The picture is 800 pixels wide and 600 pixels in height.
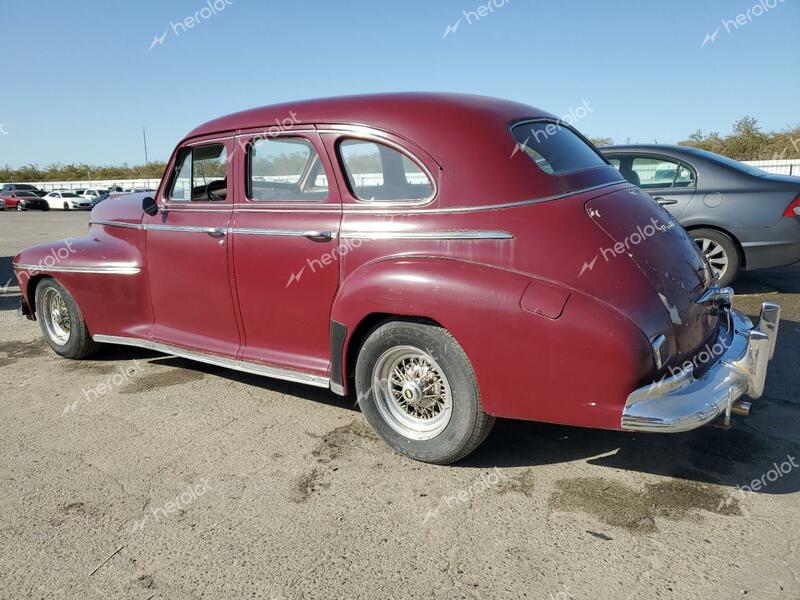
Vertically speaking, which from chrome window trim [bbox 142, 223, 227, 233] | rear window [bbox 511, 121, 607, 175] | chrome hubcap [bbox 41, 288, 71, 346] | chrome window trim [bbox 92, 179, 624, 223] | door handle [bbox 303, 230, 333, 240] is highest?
rear window [bbox 511, 121, 607, 175]

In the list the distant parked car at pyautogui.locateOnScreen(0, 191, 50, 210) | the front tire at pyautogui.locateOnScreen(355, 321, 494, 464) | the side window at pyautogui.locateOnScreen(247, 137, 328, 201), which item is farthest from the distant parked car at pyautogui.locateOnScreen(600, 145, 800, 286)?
the distant parked car at pyautogui.locateOnScreen(0, 191, 50, 210)

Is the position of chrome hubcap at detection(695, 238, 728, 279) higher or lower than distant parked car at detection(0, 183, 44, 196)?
higher

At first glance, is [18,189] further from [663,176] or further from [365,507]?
[365,507]

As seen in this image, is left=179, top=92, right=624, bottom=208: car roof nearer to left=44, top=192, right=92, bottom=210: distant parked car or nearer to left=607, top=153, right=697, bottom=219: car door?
left=607, top=153, right=697, bottom=219: car door

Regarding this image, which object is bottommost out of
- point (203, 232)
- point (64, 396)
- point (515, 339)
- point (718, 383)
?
point (64, 396)

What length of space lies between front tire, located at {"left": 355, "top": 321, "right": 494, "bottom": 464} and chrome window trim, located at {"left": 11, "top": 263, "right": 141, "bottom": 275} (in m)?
2.21

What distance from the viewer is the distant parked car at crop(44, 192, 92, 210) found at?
36.6m

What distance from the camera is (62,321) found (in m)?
5.18

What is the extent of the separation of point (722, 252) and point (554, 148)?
383cm

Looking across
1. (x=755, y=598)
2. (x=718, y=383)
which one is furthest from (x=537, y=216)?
(x=755, y=598)

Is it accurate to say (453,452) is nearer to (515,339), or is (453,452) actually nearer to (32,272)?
(515,339)

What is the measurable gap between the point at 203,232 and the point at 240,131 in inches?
27.8

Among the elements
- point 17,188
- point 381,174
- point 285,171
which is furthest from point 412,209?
point 17,188

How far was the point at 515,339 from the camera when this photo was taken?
2691 millimetres
